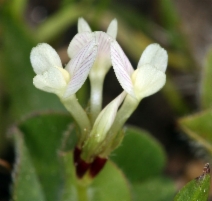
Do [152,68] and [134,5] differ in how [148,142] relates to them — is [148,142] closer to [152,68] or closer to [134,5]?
[152,68]

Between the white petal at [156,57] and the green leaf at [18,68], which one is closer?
the white petal at [156,57]

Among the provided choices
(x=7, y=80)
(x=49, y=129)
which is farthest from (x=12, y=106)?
(x=49, y=129)

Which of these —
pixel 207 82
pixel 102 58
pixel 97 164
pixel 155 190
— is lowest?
pixel 155 190

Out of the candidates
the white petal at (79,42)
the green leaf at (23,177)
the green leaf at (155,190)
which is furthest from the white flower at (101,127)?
the green leaf at (155,190)

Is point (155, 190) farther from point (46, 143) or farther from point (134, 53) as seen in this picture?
point (134, 53)

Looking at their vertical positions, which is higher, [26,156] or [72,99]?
[72,99]

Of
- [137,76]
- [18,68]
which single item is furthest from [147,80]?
[18,68]

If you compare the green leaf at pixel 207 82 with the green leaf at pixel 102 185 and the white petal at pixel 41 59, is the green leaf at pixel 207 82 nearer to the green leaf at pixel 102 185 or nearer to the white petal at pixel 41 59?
the green leaf at pixel 102 185
